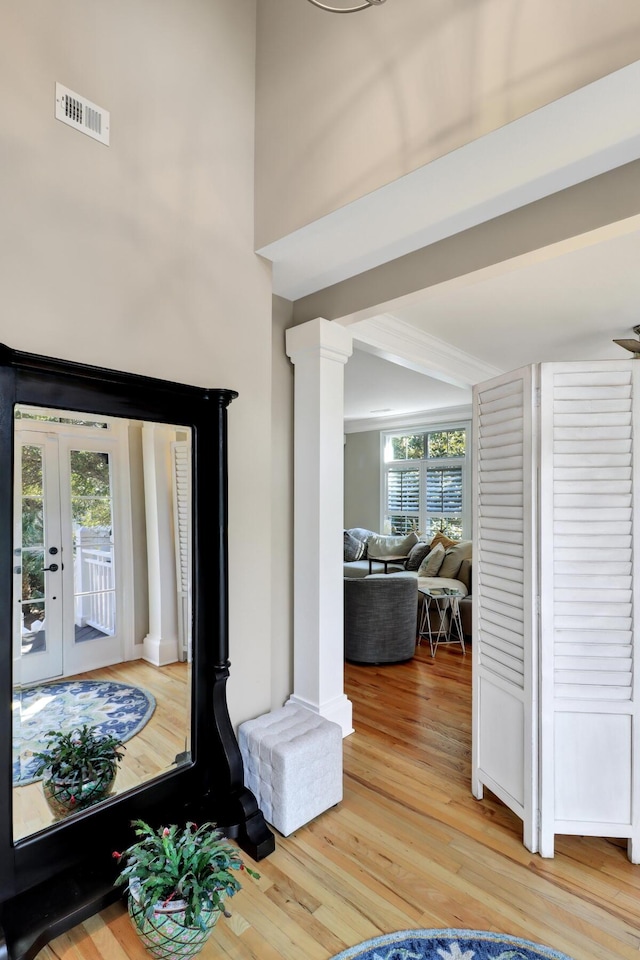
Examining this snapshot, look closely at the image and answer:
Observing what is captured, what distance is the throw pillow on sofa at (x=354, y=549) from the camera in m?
7.52

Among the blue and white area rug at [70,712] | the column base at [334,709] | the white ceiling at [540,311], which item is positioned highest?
the white ceiling at [540,311]

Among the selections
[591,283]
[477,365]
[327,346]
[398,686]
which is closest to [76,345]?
[327,346]

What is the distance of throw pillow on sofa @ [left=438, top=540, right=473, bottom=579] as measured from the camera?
575 cm

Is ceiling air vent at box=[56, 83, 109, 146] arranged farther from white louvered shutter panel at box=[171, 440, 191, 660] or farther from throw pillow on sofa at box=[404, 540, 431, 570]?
throw pillow on sofa at box=[404, 540, 431, 570]

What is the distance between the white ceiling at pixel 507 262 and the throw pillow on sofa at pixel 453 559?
2.15 metres

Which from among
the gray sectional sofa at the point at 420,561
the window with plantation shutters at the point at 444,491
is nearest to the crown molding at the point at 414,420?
the window with plantation shutters at the point at 444,491

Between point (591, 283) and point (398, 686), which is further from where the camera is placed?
point (398, 686)

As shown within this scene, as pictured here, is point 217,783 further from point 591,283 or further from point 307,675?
point 591,283

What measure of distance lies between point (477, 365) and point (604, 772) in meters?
3.39

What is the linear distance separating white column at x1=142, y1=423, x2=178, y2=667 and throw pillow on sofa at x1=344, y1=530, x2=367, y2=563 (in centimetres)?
558

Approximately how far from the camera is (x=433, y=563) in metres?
5.92

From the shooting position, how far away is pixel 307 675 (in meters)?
2.82

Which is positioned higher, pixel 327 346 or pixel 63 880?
pixel 327 346

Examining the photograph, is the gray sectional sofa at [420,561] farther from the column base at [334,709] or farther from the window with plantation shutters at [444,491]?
the column base at [334,709]
